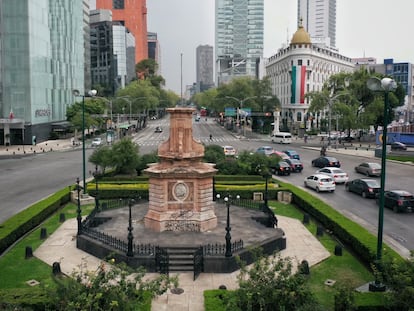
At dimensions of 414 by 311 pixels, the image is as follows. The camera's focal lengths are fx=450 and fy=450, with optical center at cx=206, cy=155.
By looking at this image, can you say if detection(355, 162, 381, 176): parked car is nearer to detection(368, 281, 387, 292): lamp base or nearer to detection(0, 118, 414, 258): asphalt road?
Result: detection(0, 118, 414, 258): asphalt road

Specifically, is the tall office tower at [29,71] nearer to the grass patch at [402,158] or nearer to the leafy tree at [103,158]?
the leafy tree at [103,158]

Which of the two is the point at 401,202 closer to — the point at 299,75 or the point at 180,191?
the point at 180,191

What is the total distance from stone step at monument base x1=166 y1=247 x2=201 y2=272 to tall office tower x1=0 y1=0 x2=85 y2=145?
57.8 meters

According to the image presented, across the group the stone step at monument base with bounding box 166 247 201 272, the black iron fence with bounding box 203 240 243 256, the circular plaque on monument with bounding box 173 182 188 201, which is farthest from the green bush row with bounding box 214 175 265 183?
the stone step at monument base with bounding box 166 247 201 272

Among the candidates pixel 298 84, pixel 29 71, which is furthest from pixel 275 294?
pixel 298 84

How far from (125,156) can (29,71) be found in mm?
42021

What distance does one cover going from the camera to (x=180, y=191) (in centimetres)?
2336

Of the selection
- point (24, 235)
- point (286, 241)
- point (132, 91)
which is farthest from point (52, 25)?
point (286, 241)

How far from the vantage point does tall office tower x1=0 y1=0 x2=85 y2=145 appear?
234 feet

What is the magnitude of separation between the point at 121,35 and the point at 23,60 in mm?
94327

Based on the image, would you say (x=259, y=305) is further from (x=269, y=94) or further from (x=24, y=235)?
(x=269, y=94)

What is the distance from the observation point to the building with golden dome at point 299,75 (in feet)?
358

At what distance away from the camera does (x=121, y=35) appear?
162 meters

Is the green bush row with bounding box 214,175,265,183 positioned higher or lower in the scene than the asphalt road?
higher
